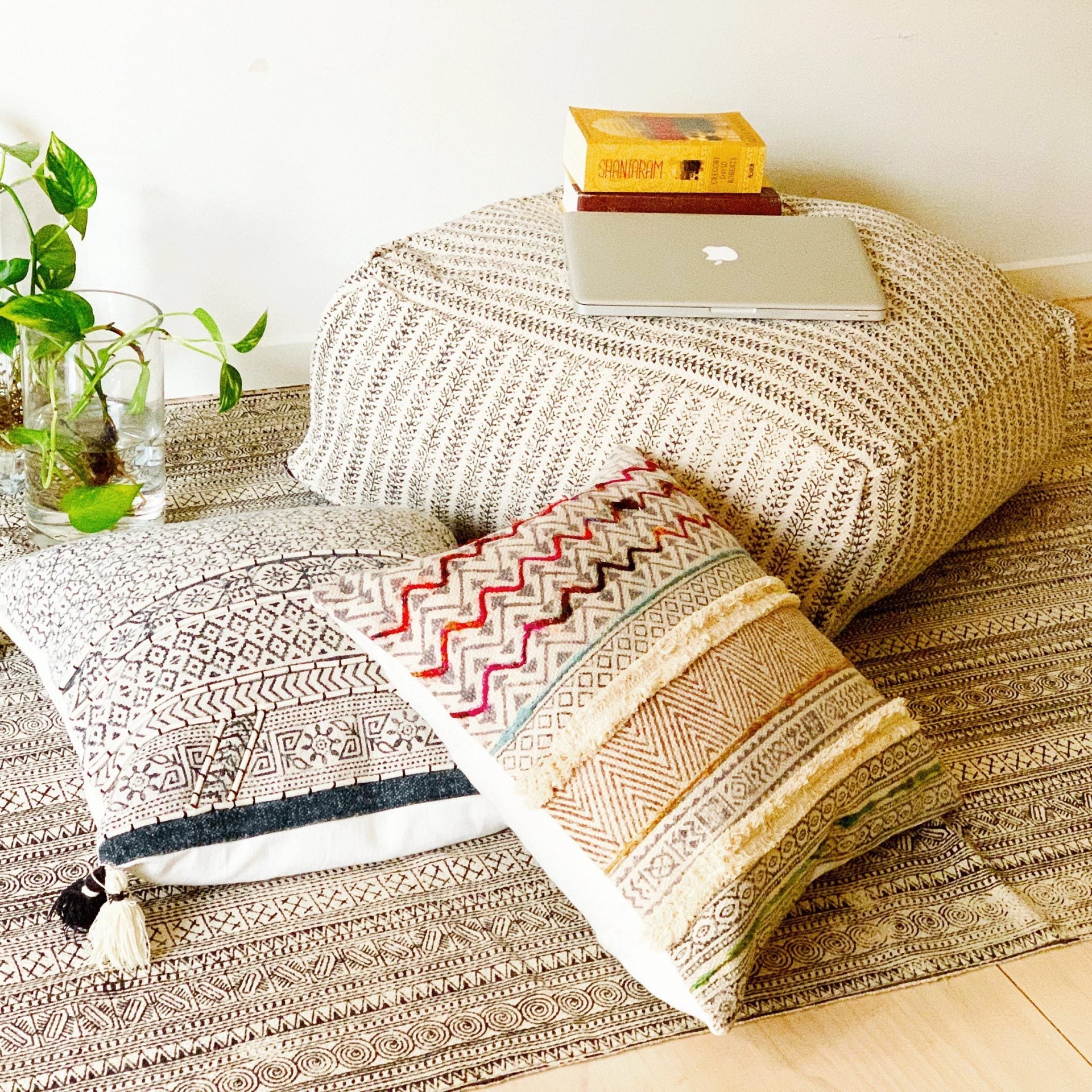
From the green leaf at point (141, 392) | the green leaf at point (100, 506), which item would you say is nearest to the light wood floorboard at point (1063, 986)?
the green leaf at point (100, 506)

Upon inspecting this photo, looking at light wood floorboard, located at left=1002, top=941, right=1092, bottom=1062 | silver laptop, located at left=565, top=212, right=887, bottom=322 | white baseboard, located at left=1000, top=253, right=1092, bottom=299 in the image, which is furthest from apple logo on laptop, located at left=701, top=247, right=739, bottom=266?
white baseboard, located at left=1000, top=253, right=1092, bottom=299

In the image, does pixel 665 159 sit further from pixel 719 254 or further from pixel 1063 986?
pixel 1063 986

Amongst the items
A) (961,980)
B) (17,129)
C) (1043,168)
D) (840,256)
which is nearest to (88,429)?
(17,129)

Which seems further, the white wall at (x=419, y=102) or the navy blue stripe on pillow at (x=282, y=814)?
the white wall at (x=419, y=102)

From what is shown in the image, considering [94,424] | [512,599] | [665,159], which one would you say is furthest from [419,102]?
[512,599]

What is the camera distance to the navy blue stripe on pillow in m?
0.87

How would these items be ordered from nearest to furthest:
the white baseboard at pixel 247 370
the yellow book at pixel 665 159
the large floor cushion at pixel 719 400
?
the large floor cushion at pixel 719 400 → the yellow book at pixel 665 159 → the white baseboard at pixel 247 370

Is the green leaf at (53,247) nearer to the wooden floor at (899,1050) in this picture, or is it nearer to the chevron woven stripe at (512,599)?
the chevron woven stripe at (512,599)

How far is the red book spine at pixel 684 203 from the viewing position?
56.6 inches

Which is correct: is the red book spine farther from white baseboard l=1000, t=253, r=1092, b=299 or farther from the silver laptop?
white baseboard l=1000, t=253, r=1092, b=299

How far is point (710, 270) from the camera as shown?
50.5 inches

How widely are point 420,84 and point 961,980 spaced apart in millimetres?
1287

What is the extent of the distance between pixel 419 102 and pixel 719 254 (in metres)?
0.56

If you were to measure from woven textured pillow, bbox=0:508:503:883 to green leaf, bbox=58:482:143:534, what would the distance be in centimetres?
12
